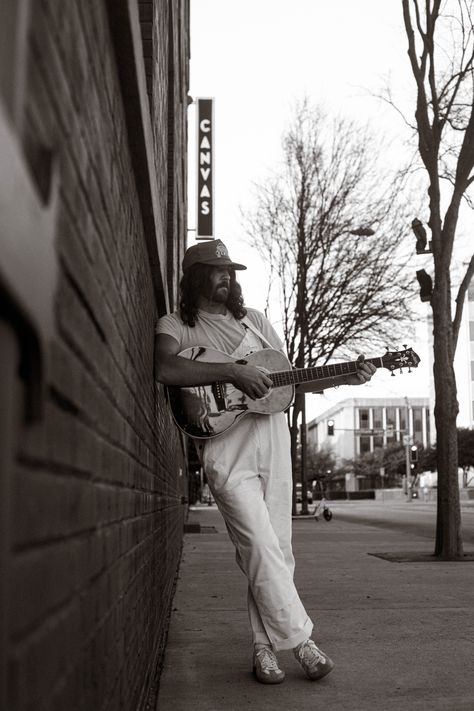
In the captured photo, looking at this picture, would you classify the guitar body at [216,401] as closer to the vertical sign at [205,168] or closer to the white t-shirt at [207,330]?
the white t-shirt at [207,330]

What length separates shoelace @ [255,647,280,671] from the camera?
377 cm

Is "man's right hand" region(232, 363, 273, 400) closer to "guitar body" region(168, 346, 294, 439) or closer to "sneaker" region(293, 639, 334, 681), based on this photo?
"guitar body" region(168, 346, 294, 439)

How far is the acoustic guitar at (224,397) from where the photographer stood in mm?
→ 4098

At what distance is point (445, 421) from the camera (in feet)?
33.7

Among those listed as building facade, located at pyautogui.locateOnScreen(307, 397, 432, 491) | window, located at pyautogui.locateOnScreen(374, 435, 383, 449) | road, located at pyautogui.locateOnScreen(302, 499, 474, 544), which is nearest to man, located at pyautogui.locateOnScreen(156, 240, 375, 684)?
road, located at pyautogui.locateOnScreen(302, 499, 474, 544)

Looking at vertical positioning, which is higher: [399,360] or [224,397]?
[399,360]

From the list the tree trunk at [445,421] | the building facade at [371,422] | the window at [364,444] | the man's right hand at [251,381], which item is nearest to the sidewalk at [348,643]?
the man's right hand at [251,381]

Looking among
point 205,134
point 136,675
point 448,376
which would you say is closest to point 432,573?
point 448,376

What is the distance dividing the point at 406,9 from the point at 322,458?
105m

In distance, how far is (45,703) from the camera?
1.17 m

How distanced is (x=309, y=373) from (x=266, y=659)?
1428 mm

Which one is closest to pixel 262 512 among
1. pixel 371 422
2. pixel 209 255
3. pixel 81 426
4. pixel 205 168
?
pixel 209 255

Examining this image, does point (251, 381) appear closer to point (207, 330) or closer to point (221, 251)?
point (207, 330)

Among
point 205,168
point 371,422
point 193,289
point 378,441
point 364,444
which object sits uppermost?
point 371,422
